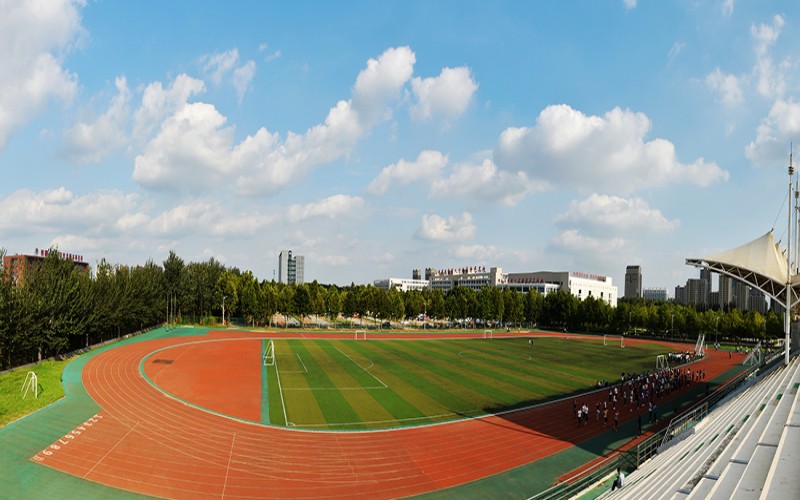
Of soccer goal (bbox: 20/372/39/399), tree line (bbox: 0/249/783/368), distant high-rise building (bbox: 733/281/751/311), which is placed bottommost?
soccer goal (bbox: 20/372/39/399)

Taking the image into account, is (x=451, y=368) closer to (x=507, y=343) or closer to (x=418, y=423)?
(x=418, y=423)

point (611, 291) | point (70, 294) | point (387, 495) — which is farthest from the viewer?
point (611, 291)

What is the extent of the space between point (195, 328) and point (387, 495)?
6455 cm

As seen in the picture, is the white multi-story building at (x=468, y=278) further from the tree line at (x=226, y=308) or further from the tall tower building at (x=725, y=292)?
the tall tower building at (x=725, y=292)

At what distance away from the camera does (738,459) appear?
11.6 metres

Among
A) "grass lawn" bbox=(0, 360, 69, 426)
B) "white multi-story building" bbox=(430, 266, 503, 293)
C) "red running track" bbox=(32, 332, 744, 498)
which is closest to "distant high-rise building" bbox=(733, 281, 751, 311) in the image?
"white multi-story building" bbox=(430, 266, 503, 293)

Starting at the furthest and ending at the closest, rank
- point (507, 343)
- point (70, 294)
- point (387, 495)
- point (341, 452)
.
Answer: point (507, 343) < point (70, 294) < point (341, 452) < point (387, 495)

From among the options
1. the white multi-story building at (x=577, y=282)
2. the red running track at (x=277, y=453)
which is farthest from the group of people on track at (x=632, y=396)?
the white multi-story building at (x=577, y=282)

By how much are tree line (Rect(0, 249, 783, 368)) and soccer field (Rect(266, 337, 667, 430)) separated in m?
19.4

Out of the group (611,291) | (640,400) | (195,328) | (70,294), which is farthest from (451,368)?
(611,291)

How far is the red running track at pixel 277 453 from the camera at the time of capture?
17.3 metres

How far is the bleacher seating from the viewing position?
9.63m

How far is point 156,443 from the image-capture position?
20.9 meters

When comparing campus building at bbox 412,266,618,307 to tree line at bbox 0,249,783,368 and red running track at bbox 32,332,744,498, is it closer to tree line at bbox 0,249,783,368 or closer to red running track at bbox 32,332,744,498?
tree line at bbox 0,249,783,368
